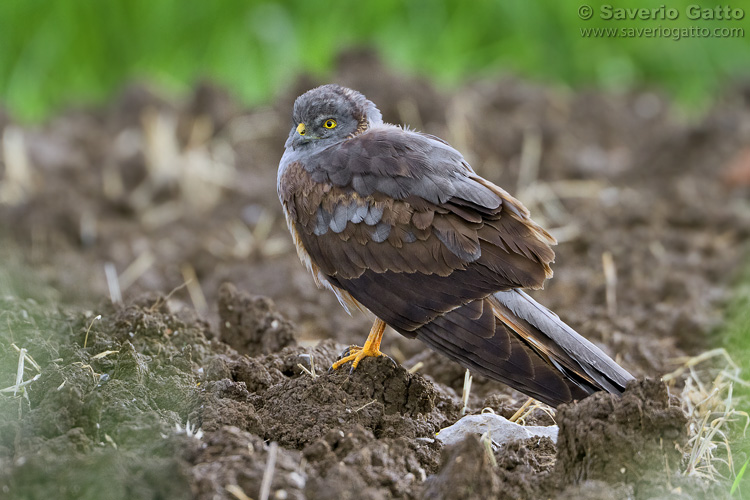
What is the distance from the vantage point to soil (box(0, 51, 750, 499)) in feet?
Result: 8.97

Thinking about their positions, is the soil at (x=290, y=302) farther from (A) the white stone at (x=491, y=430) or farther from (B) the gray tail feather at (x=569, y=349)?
(B) the gray tail feather at (x=569, y=349)

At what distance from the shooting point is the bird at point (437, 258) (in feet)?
10.5

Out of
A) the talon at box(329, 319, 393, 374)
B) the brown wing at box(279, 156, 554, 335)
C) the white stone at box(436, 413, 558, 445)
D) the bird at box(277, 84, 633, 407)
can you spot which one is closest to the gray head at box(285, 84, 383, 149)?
the bird at box(277, 84, 633, 407)

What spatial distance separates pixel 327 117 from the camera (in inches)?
163

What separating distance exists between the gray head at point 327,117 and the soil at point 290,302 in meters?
0.76

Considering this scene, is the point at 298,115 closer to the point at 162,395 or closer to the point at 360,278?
the point at 360,278

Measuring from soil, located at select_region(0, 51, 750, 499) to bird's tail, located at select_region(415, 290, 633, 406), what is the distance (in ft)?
0.65

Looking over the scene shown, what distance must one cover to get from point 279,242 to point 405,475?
146 inches

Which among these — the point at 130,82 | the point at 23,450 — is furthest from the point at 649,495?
the point at 130,82

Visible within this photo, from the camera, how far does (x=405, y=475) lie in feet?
9.34

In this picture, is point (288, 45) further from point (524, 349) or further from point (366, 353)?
point (524, 349)

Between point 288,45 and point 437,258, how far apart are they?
649 centimetres

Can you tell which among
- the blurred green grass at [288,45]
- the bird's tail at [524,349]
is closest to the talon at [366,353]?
the bird's tail at [524,349]

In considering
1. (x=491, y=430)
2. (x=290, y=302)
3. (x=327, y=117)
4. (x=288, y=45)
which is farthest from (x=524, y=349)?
(x=288, y=45)
